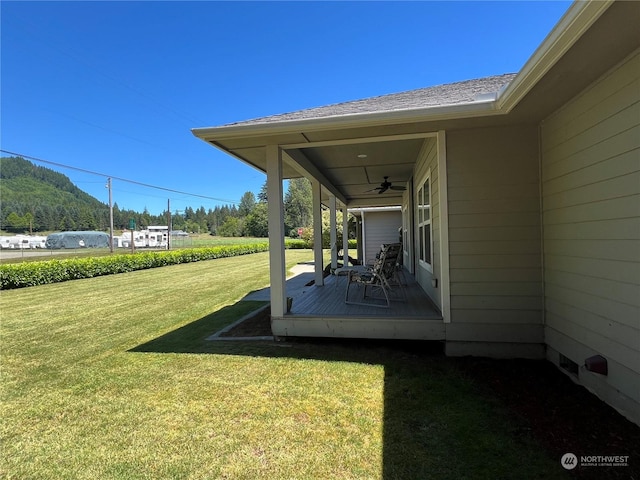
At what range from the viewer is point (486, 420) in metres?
2.34

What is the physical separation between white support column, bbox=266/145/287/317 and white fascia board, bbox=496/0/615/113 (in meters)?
2.41

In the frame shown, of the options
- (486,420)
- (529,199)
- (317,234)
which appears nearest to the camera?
(486,420)

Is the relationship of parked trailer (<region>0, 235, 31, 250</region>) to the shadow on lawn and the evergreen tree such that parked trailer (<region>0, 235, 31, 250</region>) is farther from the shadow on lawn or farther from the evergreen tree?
the shadow on lawn

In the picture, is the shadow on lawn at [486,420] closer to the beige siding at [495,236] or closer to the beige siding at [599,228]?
the beige siding at [599,228]

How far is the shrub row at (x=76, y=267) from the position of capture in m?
10.1

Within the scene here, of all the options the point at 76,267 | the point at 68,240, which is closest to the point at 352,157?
the point at 76,267

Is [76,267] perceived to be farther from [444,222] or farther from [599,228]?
[599,228]

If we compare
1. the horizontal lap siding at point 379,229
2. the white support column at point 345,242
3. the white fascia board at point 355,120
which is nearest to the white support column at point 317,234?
the white support column at point 345,242

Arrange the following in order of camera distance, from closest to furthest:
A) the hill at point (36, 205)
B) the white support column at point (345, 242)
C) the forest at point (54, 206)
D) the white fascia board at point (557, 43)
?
1. the white fascia board at point (557, 43)
2. the white support column at point (345, 242)
3. the hill at point (36, 205)
4. the forest at point (54, 206)

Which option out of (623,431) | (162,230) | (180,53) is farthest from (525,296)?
(162,230)

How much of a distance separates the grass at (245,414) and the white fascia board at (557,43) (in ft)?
7.67

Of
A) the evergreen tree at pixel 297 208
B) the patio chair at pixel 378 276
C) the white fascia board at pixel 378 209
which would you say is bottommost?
the patio chair at pixel 378 276

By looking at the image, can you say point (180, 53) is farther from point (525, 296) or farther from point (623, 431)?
point (623, 431)

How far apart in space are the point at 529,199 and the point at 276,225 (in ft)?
8.88
